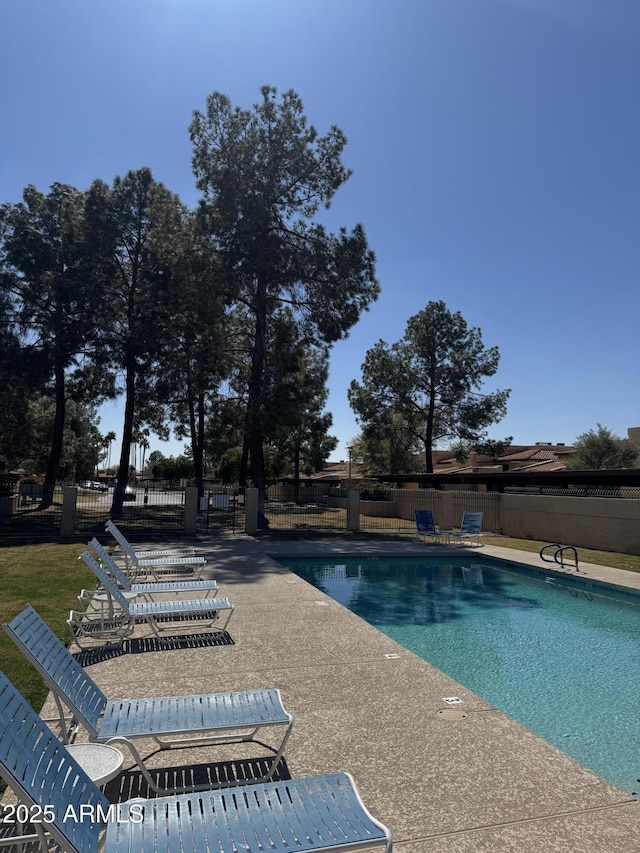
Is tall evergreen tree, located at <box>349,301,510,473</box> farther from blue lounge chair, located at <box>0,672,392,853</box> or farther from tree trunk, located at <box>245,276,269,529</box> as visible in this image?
blue lounge chair, located at <box>0,672,392,853</box>

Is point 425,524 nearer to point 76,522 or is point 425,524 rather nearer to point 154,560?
point 154,560

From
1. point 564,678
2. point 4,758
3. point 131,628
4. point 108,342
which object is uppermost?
point 108,342

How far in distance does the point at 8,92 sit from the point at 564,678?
15.2 meters

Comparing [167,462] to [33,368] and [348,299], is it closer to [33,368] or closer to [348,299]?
[33,368]

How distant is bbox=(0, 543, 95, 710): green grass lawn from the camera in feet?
18.1

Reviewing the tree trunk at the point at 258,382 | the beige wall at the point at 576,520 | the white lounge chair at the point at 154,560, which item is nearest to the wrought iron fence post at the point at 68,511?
the white lounge chair at the point at 154,560

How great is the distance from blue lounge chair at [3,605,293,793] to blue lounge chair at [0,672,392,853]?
2.73 feet

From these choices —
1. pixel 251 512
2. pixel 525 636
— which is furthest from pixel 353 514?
pixel 525 636

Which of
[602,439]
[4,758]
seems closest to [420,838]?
[4,758]

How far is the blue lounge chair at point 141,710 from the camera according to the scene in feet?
11.9

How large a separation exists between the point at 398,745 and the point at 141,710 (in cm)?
191

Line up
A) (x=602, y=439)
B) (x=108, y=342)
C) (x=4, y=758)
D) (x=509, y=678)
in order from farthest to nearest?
(x=602, y=439) < (x=108, y=342) < (x=509, y=678) < (x=4, y=758)

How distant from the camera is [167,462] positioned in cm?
6575

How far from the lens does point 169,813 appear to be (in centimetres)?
262
